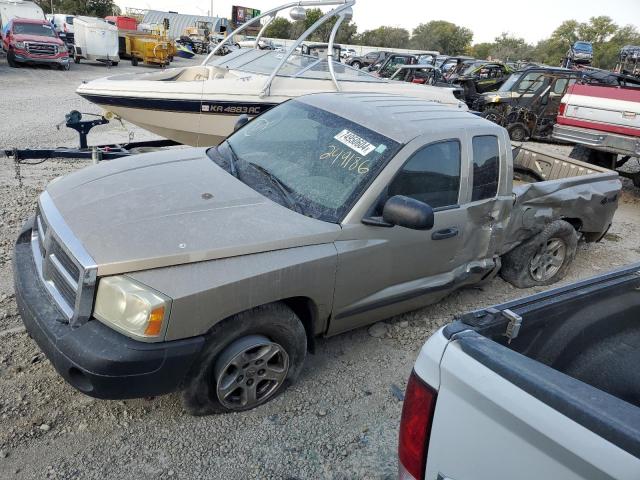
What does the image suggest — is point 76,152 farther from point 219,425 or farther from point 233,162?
point 219,425

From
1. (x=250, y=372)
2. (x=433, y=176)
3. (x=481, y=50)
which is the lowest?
(x=250, y=372)

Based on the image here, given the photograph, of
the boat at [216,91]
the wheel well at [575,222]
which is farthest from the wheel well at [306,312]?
the boat at [216,91]

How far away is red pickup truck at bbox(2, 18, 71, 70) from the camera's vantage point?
19.1 metres

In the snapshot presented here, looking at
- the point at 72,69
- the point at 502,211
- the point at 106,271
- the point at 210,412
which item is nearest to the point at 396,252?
the point at 502,211

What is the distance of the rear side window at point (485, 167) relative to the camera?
3645mm

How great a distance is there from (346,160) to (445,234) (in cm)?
88

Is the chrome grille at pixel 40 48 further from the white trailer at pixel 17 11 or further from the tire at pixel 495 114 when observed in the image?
the tire at pixel 495 114

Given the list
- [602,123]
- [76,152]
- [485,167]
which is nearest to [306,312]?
[485,167]

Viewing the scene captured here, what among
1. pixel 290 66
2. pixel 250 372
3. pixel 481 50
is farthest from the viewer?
pixel 481 50

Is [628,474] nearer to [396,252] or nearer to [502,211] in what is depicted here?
[396,252]

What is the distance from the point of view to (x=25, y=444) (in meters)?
2.53

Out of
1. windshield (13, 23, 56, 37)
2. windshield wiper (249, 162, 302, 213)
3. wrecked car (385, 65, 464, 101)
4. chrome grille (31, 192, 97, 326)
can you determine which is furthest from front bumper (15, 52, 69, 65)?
windshield wiper (249, 162, 302, 213)

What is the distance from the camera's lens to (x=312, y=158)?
131 inches

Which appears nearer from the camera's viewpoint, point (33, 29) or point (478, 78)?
point (478, 78)
